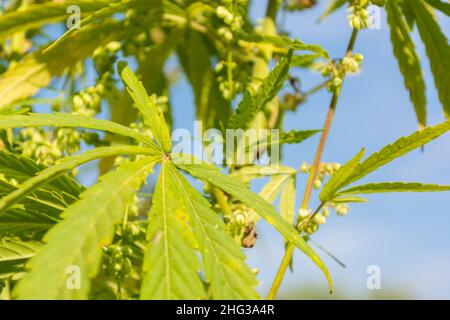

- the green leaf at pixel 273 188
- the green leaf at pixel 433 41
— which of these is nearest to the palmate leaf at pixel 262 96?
the green leaf at pixel 273 188

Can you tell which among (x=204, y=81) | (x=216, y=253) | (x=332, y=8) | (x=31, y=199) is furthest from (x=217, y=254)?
(x=332, y=8)

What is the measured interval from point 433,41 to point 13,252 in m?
0.90

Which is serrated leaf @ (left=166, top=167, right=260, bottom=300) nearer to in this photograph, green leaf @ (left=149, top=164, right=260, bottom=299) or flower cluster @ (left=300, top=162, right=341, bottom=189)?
green leaf @ (left=149, top=164, right=260, bottom=299)

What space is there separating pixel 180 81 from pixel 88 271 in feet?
4.55

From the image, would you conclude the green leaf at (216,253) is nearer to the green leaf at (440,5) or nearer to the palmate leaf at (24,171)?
the palmate leaf at (24,171)

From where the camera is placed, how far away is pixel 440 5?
4.33 ft

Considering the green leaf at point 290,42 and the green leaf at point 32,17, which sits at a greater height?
the green leaf at point 32,17

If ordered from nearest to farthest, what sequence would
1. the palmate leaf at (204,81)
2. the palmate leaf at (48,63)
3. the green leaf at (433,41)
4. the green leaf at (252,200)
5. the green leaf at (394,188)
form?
A: the green leaf at (252,200)
the green leaf at (394,188)
the green leaf at (433,41)
the palmate leaf at (48,63)
the palmate leaf at (204,81)

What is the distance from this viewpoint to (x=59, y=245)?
680 millimetres

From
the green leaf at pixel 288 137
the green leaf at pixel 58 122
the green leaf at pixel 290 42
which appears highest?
the green leaf at pixel 290 42

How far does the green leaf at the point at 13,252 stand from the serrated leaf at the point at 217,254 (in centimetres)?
35

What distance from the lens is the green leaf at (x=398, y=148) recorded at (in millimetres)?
916

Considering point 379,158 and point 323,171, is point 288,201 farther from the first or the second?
point 379,158
